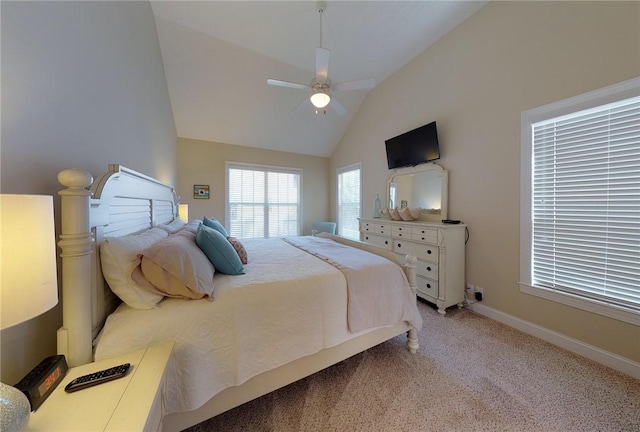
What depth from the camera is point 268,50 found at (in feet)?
9.94

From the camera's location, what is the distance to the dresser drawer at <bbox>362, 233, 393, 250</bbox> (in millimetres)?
3162

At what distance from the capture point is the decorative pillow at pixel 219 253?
4.72 ft

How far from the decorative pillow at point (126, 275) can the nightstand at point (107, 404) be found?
0.26 m

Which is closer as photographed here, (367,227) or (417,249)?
(417,249)

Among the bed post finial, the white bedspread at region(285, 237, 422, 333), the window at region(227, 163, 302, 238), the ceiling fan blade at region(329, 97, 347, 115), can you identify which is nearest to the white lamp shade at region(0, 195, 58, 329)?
the bed post finial

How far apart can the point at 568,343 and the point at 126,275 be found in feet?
10.6

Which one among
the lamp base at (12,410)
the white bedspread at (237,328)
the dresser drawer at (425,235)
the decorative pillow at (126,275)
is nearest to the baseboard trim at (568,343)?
the dresser drawer at (425,235)

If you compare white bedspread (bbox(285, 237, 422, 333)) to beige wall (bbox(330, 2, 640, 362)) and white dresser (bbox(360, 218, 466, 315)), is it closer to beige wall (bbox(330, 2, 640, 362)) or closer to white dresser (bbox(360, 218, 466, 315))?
white dresser (bbox(360, 218, 466, 315))

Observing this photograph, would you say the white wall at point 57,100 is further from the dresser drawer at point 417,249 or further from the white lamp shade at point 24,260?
the dresser drawer at point 417,249

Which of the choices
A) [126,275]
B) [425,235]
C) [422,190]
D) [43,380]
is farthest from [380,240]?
[43,380]

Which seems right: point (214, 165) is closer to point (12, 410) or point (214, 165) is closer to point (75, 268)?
point (75, 268)

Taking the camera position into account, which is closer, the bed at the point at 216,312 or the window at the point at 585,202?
the bed at the point at 216,312

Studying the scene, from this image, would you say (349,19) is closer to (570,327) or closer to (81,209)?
(81,209)

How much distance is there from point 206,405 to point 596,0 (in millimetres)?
3871
